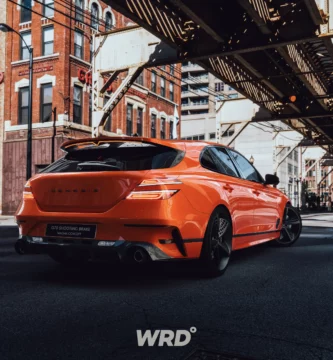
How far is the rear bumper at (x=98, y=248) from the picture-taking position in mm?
4188

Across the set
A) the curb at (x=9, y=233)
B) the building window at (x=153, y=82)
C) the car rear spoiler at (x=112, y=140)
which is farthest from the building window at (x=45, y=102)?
the car rear spoiler at (x=112, y=140)

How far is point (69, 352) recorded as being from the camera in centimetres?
272

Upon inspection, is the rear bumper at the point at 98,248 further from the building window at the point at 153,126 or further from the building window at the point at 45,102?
the building window at the point at 153,126

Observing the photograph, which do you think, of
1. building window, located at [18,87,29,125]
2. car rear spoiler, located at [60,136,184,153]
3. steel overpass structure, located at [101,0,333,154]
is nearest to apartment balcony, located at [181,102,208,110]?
building window, located at [18,87,29,125]

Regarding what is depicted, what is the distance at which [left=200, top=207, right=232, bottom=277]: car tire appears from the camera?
473 cm

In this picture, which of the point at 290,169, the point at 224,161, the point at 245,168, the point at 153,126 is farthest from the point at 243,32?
the point at 290,169

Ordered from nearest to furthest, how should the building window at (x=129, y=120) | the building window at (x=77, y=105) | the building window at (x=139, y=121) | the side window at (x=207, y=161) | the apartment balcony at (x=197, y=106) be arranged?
the side window at (x=207, y=161), the building window at (x=77, y=105), the building window at (x=129, y=120), the building window at (x=139, y=121), the apartment balcony at (x=197, y=106)

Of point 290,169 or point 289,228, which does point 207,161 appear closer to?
point 289,228

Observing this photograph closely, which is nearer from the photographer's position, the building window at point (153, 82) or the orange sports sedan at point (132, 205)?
the orange sports sedan at point (132, 205)

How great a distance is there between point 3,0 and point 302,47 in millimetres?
18950

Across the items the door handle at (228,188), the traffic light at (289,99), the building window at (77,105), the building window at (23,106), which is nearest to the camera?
the door handle at (228,188)

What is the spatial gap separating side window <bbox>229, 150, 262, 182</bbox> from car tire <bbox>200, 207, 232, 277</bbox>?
1205 millimetres

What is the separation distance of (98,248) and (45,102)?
69.8ft

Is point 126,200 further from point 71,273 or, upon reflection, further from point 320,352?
point 320,352
